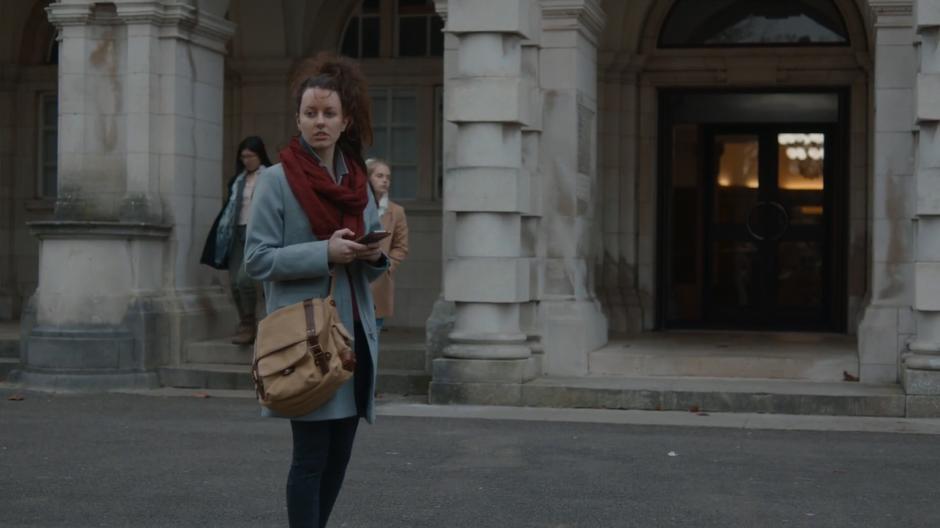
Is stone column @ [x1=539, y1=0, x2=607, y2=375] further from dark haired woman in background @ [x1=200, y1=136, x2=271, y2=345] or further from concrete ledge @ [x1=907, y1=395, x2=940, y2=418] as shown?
concrete ledge @ [x1=907, y1=395, x2=940, y2=418]

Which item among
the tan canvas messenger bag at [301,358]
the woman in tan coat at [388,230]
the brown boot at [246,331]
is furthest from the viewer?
the brown boot at [246,331]

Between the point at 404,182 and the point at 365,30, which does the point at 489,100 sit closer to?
the point at 404,182

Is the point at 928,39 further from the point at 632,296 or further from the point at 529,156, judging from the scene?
the point at 632,296

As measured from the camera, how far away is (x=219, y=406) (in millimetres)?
13148

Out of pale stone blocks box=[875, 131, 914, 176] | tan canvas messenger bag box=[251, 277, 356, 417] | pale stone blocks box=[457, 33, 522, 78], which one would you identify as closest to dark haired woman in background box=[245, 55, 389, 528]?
tan canvas messenger bag box=[251, 277, 356, 417]

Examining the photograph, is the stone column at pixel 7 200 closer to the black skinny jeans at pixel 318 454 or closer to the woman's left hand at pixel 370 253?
the black skinny jeans at pixel 318 454

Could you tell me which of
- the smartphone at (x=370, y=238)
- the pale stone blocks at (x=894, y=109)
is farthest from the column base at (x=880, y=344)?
the smartphone at (x=370, y=238)

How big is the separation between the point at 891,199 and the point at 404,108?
23.9 feet

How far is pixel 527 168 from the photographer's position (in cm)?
1370

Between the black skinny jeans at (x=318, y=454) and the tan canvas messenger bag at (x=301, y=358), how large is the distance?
5.2 inches

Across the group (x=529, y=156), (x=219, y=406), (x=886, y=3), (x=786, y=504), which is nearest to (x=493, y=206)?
(x=529, y=156)

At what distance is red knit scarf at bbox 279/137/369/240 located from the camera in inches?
224

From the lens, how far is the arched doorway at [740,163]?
704 inches

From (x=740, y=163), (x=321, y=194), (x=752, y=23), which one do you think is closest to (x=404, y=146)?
(x=740, y=163)
